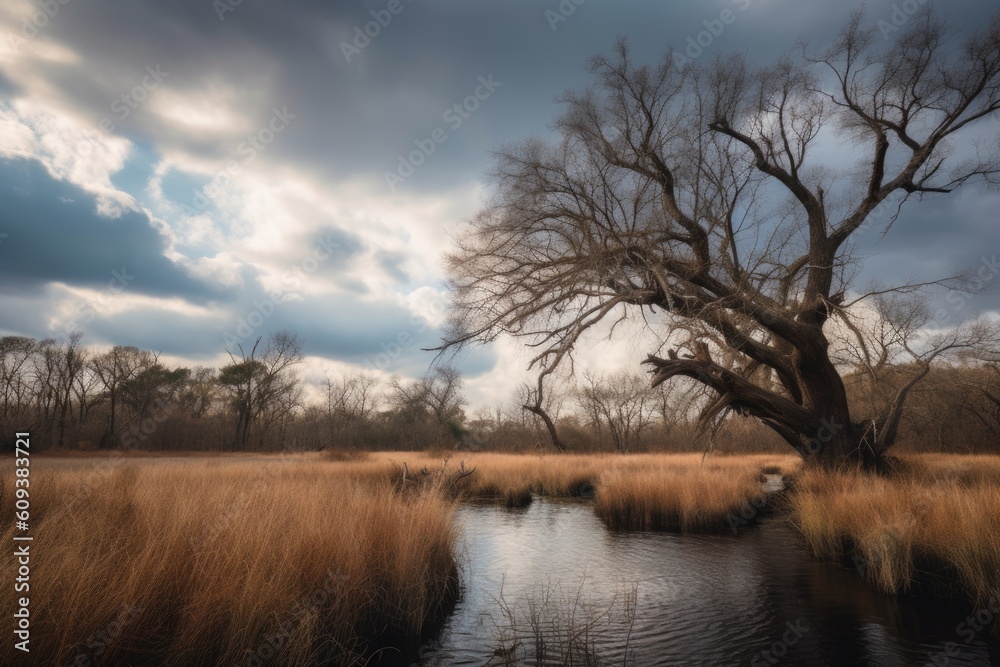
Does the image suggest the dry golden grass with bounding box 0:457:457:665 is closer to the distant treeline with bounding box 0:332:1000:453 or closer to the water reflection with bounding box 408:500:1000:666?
the water reflection with bounding box 408:500:1000:666

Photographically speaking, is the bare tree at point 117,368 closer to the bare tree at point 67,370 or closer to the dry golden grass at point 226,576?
the bare tree at point 67,370

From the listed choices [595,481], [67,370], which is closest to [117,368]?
[67,370]

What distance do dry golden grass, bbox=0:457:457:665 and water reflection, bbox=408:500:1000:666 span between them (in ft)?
2.29

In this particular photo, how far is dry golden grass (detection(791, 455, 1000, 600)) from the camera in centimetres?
534

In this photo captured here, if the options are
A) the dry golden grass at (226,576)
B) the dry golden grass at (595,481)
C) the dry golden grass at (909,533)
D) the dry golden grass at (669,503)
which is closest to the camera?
the dry golden grass at (226,576)

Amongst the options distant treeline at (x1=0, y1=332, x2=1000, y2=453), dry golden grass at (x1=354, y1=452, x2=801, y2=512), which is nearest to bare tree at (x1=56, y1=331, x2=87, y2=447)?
distant treeline at (x1=0, y1=332, x2=1000, y2=453)

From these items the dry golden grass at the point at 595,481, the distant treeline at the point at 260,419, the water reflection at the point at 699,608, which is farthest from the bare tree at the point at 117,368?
the water reflection at the point at 699,608

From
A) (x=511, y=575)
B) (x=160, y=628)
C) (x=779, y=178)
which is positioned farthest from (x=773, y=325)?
(x=160, y=628)

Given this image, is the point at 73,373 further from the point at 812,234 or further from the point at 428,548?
the point at 812,234

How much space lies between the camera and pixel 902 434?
27.6 metres

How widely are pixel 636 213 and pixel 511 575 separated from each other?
25.6ft

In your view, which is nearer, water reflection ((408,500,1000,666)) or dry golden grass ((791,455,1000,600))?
water reflection ((408,500,1000,666))

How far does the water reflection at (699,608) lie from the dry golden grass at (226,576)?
2.29 feet

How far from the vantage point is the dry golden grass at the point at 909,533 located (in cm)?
534
